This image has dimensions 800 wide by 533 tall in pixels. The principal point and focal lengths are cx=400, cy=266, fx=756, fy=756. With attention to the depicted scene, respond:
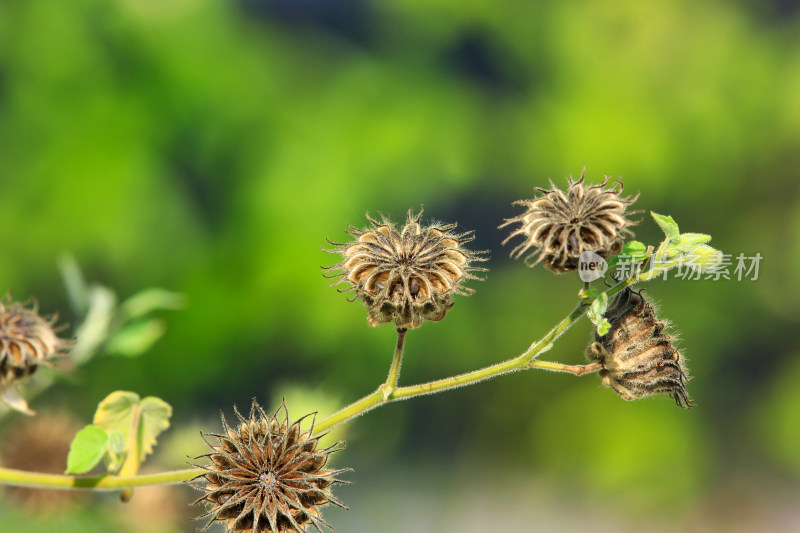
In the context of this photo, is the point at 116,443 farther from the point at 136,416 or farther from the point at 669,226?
the point at 669,226

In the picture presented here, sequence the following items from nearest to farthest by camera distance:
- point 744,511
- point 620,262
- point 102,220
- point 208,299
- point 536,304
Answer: point 620,262
point 102,220
point 208,299
point 536,304
point 744,511

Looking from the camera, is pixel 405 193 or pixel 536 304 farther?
pixel 536 304

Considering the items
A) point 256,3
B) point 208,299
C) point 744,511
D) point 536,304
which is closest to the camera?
point 208,299

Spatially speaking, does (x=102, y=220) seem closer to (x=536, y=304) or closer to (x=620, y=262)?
(x=536, y=304)

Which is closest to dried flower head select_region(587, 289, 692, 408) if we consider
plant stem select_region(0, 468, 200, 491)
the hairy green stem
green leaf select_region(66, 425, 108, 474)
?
the hairy green stem

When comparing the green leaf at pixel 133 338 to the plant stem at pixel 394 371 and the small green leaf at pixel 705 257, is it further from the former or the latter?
the small green leaf at pixel 705 257

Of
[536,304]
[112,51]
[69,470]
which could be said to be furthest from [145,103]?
[69,470]
